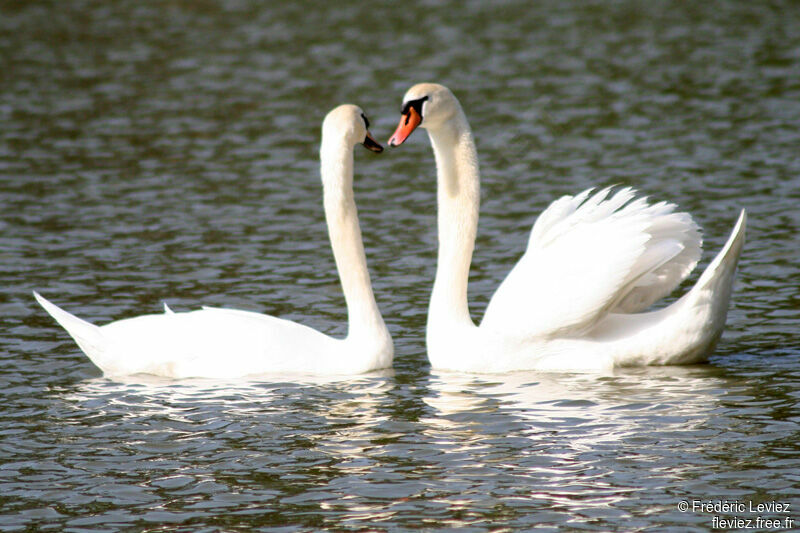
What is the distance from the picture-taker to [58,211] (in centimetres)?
1550

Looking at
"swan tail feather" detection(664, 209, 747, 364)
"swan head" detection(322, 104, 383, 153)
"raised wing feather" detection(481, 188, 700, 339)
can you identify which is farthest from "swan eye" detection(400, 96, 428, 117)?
"swan tail feather" detection(664, 209, 747, 364)

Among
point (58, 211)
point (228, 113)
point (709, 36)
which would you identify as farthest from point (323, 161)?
point (709, 36)

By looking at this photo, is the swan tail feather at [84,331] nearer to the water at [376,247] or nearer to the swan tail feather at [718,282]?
the water at [376,247]

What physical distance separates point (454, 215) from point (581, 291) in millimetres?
1284

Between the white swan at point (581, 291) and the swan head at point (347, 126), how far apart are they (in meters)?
0.38

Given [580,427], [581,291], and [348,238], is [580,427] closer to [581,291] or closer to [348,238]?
[581,291]

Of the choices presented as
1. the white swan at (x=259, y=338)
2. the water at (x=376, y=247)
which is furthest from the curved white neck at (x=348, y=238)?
the water at (x=376, y=247)

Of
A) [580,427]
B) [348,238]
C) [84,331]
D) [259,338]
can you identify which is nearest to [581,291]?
[580,427]

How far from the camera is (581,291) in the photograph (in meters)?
9.30

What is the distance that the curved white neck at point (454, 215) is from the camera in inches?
391

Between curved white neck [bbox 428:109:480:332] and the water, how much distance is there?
1.52ft

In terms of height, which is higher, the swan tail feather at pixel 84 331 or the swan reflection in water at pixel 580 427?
the swan tail feather at pixel 84 331

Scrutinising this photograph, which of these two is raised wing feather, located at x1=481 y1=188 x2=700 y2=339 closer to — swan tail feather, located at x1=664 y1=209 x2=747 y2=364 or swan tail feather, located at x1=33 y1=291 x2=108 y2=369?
swan tail feather, located at x1=664 y1=209 x2=747 y2=364

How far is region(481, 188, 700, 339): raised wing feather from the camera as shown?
9.30m
